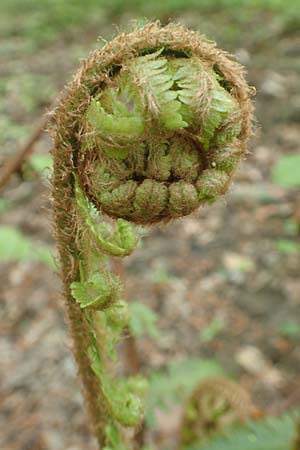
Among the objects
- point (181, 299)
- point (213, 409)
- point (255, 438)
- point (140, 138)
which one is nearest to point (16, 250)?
point (213, 409)

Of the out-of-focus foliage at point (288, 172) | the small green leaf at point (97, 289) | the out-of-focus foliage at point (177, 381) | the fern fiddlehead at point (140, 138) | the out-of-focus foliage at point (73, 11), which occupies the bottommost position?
the out-of-focus foliage at point (177, 381)

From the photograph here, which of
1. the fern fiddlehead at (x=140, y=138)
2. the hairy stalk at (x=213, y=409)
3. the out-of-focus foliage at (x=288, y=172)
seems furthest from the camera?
the out-of-focus foliage at (x=288, y=172)

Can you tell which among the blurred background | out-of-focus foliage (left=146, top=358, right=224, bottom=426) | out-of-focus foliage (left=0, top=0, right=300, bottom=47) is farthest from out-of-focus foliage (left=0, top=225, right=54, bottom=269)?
out-of-focus foliage (left=0, top=0, right=300, bottom=47)

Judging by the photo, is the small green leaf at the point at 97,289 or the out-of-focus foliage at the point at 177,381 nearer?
the small green leaf at the point at 97,289

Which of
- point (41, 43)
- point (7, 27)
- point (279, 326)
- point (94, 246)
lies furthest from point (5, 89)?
point (94, 246)

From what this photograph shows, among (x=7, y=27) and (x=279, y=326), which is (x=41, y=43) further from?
(x=279, y=326)

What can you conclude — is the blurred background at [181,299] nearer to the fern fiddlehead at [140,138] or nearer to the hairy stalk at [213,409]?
the hairy stalk at [213,409]

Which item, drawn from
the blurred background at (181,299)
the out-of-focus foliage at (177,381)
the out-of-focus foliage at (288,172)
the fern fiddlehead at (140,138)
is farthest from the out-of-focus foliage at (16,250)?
the fern fiddlehead at (140,138)
